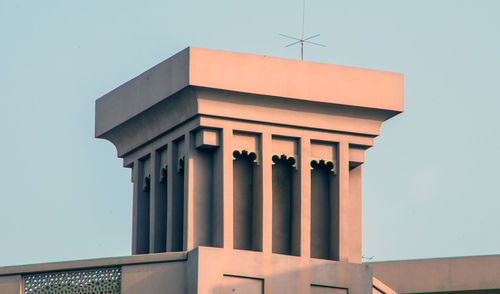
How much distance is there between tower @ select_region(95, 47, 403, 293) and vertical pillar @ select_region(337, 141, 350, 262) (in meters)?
0.02

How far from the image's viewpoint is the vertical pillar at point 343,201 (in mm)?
44156

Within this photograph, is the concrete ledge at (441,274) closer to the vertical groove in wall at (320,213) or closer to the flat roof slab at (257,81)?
the vertical groove in wall at (320,213)

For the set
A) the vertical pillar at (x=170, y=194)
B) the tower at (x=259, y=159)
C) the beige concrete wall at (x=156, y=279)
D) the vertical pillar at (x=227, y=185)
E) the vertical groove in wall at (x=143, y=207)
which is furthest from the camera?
the vertical groove in wall at (x=143, y=207)

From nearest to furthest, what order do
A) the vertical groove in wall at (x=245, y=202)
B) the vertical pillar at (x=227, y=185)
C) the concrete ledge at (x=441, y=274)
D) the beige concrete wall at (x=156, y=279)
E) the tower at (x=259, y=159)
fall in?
the beige concrete wall at (x=156, y=279) < the vertical pillar at (x=227, y=185) < the tower at (x=259, y=159) < the vertical groove in wall at (x=245, y=202) < the concrete ledge at (x=441, y=274)

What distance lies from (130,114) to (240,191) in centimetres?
361

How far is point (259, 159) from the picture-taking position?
43656 millimetres

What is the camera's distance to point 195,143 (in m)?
43.4

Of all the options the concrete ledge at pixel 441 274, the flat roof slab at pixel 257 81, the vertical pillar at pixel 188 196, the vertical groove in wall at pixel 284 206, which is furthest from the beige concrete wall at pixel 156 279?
the concrete ledge at pixel 441 274

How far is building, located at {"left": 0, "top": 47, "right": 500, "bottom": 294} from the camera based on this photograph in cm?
4166

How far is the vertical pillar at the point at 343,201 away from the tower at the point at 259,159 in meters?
0.02

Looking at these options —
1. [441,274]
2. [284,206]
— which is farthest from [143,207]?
[441,274]

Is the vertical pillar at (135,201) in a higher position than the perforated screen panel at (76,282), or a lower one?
higher

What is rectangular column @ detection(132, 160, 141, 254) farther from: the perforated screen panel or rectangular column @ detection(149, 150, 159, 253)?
the perforated screen panel

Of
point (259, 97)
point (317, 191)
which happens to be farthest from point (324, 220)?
point (259, 97)
